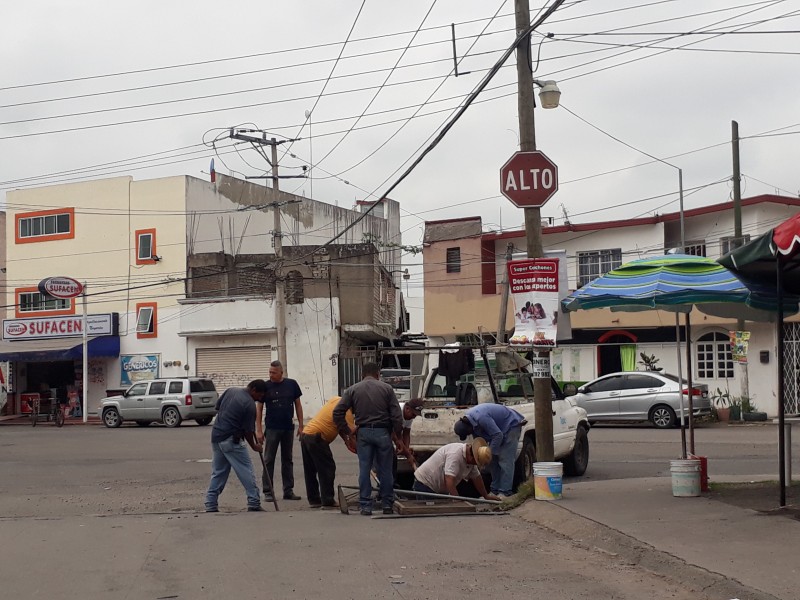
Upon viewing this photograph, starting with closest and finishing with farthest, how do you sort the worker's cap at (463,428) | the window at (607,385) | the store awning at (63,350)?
the worker's cap at (463,428), the window at (607,385), the store awning at (63,350)

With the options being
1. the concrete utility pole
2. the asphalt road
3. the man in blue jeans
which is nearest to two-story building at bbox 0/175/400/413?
the asphalt road

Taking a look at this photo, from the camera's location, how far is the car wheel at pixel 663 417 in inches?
1045

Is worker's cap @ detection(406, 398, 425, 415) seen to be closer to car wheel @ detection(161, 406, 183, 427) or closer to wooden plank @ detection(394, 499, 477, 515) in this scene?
wooden plank @ detection(394, 499, 477, 515)

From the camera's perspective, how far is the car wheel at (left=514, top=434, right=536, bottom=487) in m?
13.2

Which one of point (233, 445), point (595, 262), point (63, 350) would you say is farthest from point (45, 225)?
point (233, 445)

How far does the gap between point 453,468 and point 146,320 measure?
33304 millimetres

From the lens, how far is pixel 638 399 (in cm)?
2684

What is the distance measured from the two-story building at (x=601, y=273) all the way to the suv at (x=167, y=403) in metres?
10.1

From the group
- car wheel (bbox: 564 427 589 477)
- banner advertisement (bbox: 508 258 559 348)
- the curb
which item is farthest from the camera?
car wheel (bbox: 564 427 589 477)

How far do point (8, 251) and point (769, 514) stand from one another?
43.2 metres

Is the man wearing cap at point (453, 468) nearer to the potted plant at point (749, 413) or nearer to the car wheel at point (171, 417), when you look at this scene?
the potted plant at point (749, 413)

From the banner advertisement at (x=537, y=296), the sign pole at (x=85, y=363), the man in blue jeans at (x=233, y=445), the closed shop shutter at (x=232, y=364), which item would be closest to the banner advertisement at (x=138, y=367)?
the sign pole at (x=85, y=363)

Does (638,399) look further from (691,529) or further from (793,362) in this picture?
(691,529)

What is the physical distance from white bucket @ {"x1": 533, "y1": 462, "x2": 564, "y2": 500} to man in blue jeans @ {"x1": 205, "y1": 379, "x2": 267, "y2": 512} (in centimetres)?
345
